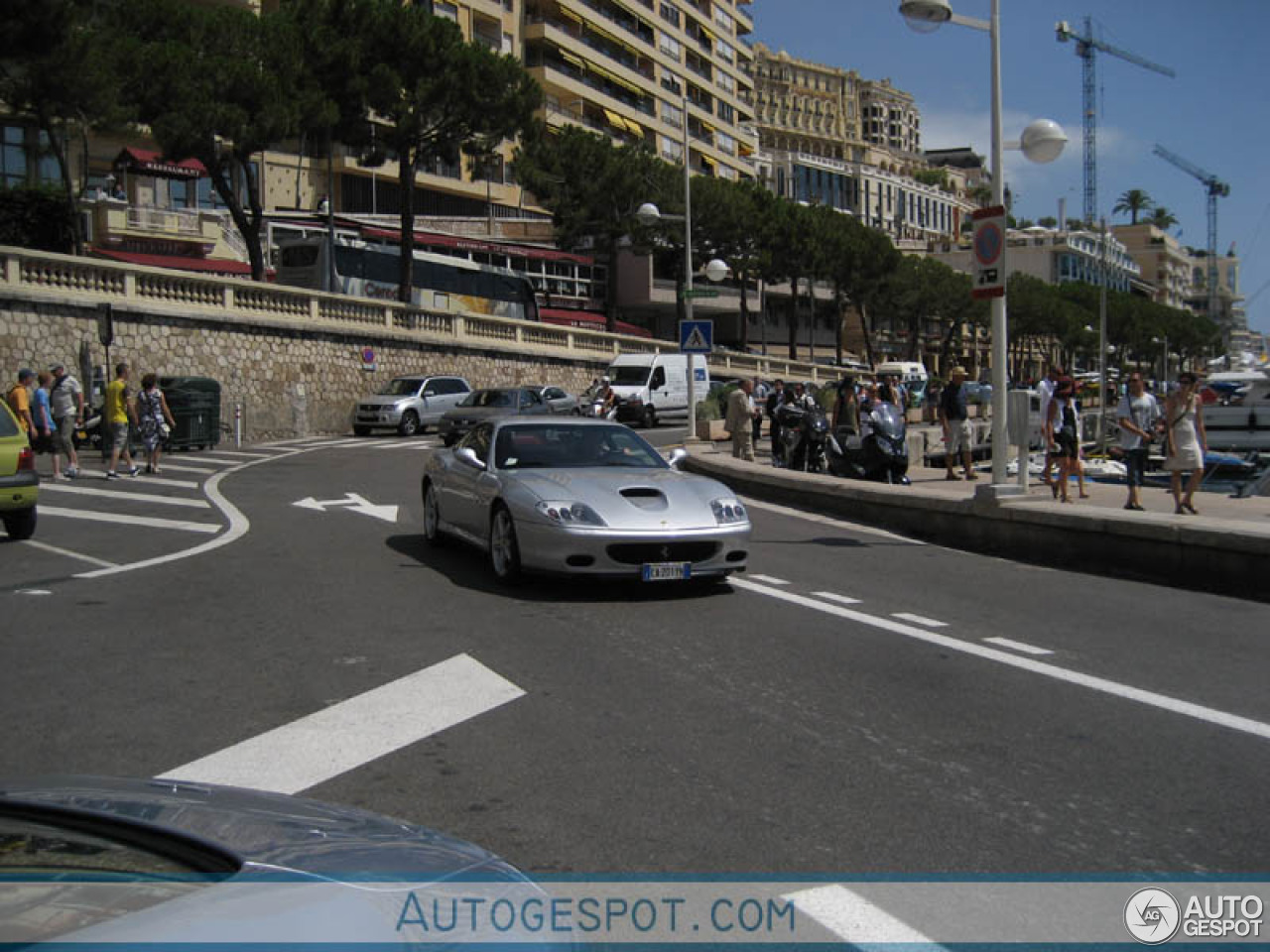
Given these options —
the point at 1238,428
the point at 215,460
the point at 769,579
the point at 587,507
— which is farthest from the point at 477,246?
the point at 587,507

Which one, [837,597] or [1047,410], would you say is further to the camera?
[1047,410]

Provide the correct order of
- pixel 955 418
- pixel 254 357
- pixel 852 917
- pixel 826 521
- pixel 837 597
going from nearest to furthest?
pixel 852 917 → pixel 837 597 → pixel 826 521 → pixel 955 418 → pixel 254 357

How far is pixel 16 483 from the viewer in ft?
40.9

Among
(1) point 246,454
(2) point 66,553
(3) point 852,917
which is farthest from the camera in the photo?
(1) point 246,454

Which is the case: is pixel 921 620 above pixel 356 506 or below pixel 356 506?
below

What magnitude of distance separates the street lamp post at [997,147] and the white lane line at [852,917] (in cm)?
984

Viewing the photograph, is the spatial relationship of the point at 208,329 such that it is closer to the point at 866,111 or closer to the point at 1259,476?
the point at 1259,476

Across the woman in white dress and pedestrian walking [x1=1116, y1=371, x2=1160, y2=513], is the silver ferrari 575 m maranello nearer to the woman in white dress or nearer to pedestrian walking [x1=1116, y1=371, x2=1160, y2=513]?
the woman in white dress

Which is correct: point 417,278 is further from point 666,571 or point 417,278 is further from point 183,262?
point 666,571

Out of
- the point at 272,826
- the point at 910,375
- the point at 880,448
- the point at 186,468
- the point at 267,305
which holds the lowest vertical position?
the point at 272,826

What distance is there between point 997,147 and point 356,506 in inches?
369

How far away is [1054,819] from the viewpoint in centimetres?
443

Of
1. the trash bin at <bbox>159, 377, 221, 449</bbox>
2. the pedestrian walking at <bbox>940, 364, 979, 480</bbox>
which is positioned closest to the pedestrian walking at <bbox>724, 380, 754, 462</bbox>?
the pedestrian walking at <bbox>940, 364, 979, 480</bbox>

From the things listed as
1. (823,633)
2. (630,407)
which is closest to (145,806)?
(823,633)
